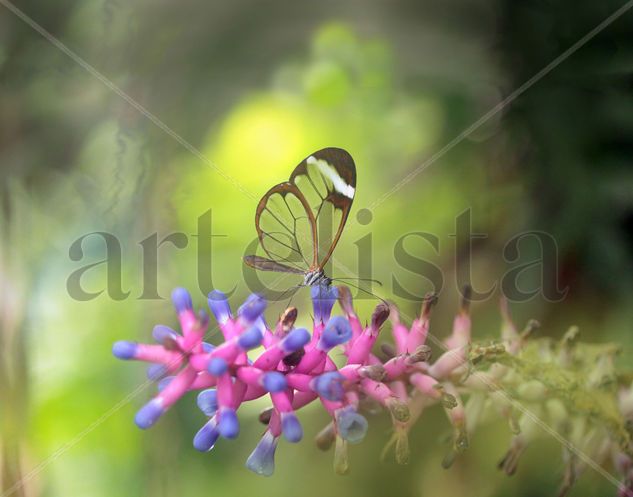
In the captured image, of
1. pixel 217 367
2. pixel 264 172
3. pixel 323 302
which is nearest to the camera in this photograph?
pixel 217 367

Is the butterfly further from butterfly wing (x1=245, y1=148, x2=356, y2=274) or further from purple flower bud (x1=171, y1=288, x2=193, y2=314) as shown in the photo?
purple flower bud (x1=171, y1=288, x2=193, y2=314)

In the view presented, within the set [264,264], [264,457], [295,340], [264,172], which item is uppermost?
[264,172]

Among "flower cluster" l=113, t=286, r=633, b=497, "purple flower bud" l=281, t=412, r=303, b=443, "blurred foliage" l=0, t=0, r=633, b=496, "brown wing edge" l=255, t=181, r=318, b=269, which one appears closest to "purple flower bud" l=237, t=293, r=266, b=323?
"flower cluster" l=113, t=286, r=633, b=497

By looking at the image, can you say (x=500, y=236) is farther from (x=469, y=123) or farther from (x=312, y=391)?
(x=312, y=391)

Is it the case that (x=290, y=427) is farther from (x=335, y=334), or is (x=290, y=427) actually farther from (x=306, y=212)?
(x=306, y=212)

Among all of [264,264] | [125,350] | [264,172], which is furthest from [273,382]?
[264,172]
